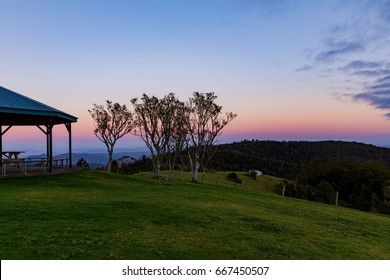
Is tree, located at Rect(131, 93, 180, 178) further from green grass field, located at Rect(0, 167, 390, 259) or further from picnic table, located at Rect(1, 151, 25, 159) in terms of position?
green grass field, located at Rect(0, 167, 390, 259)

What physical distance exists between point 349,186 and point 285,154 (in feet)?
185

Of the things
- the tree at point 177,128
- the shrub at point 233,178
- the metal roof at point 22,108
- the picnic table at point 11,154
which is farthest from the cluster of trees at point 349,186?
the picnic table at point 11,154

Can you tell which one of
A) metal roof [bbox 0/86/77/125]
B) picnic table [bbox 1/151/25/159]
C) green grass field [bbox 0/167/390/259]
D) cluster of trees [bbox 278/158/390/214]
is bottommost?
cluster of trees [bbox 278/158/390/214]

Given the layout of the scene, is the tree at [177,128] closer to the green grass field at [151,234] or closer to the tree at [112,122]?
the tree at [112,122]

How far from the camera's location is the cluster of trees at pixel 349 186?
47500 mm

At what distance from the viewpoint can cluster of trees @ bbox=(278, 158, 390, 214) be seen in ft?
156

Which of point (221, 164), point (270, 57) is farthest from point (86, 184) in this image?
point (221, 164)

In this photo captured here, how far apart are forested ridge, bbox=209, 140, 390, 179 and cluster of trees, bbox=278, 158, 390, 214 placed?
24787mm

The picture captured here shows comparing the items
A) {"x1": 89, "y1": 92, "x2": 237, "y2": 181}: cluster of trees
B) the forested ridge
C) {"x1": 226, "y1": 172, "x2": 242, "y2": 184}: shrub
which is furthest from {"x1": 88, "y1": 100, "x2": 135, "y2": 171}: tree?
the forested ridge

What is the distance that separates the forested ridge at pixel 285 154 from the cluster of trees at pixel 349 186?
976 inches

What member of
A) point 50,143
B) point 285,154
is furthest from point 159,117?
point 285,154

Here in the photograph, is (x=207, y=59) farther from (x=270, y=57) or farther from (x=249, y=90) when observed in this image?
(x=249, y=90)

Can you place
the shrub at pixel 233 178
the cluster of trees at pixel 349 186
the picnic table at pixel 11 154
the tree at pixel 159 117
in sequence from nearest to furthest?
the picnic table at pixel 11 154
the tree at pixel 159 117
the cluster of trees at pixel 349 186
the shrub at pixel 233 178

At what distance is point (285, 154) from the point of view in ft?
373
